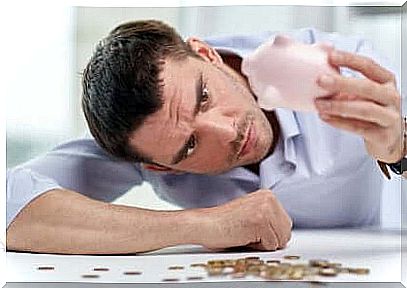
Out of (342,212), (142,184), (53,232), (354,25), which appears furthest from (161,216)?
(354,25)

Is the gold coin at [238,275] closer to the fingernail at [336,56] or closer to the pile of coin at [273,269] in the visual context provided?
the pile of coin at [273,269]

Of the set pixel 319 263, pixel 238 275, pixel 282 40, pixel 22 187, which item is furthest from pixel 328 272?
pixel 22 187

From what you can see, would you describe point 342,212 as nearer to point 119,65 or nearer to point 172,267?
point 172,267

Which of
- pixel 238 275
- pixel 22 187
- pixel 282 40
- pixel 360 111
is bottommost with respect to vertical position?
pixel 238 275

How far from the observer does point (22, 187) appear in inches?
53.7

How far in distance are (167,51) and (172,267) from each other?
0.31 metres

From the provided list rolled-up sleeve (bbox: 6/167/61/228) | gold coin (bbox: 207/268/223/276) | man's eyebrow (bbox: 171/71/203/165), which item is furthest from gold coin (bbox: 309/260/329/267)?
rolled-up sleeve (bbox: 6/167/61/228)

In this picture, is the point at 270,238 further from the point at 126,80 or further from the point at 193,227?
the point at 126,80

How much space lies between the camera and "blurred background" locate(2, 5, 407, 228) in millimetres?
1361

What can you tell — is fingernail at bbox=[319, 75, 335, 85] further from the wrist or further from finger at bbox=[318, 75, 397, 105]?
the wrist

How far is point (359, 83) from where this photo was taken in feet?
4.37

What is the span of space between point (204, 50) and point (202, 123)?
0.35ft

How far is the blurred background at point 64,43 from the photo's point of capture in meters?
1.36

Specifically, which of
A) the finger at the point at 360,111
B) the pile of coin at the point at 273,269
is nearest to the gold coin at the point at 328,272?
the pile of coin at the point at 273,269
